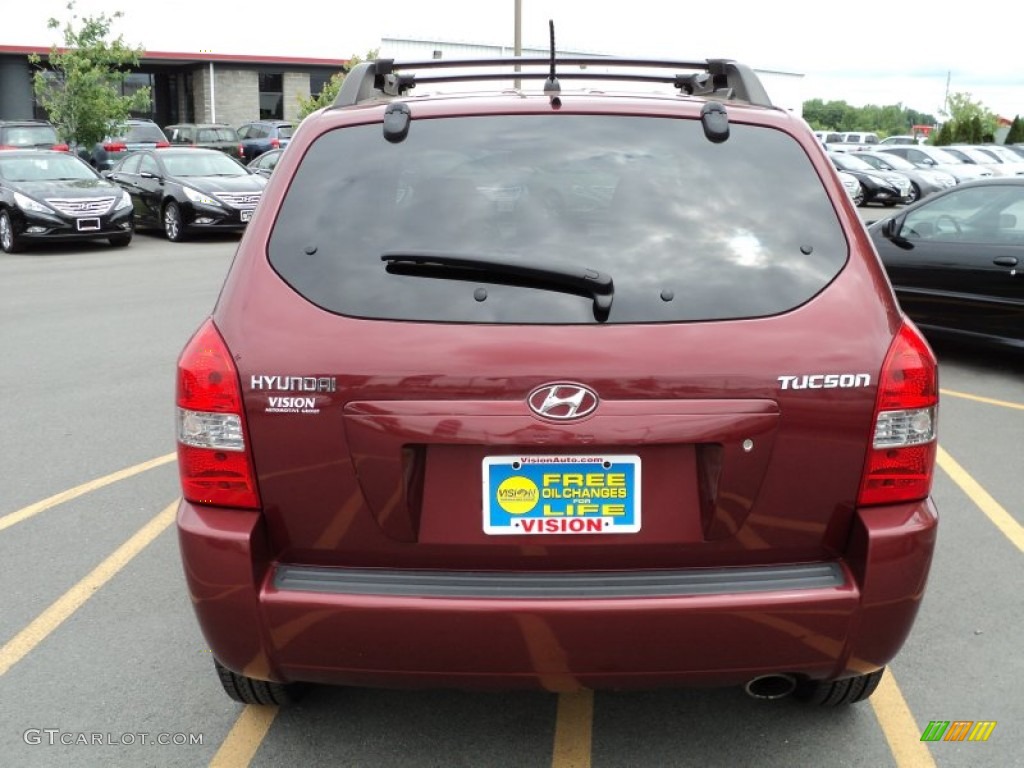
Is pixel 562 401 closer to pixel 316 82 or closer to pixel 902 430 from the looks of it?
pixel 902 430

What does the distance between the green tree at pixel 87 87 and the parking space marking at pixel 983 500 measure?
89.9 ft

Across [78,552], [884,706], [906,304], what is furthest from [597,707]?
[906,304]

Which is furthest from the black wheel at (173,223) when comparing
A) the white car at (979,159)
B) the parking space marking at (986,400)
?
the white car at (979,159)

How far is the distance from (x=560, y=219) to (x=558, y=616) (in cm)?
99

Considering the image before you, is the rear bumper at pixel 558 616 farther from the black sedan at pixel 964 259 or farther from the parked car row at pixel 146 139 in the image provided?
the parked car row at pixel 146 139

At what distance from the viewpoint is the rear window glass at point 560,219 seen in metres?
2.81

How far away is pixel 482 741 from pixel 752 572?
104 cm

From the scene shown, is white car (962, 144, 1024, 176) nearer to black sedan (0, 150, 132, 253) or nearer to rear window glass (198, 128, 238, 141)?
rear window glass (198, 128, 238, 141)

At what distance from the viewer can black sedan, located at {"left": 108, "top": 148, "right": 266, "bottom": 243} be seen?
62.3 ft

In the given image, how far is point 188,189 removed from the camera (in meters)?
19.2

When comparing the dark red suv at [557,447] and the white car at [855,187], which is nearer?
the dark red suv at [557,447]

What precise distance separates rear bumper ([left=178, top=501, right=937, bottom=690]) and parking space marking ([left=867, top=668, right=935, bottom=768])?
58 cm

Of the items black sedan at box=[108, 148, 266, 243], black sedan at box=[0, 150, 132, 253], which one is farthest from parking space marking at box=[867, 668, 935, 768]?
black sedan at box=[108, 148, 266, 243]

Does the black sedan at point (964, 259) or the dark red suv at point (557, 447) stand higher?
the dark red suv at point (557, 447)
